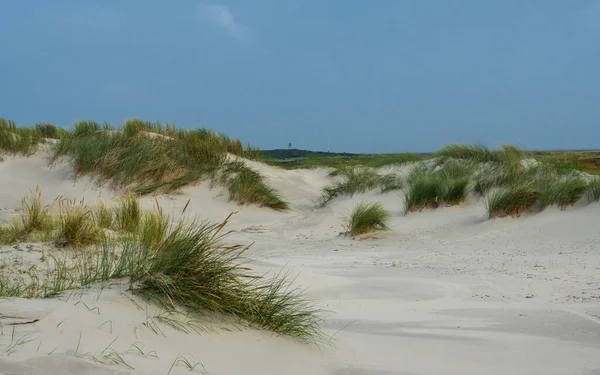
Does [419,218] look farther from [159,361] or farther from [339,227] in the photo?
[159,361]

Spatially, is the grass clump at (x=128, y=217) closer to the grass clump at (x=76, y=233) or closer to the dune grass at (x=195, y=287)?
the grass clump at (x=76, y=233)

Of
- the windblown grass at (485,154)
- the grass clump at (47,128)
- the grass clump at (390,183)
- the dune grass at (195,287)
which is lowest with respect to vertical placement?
the dune grass at (195,287)

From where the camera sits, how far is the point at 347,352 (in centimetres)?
317

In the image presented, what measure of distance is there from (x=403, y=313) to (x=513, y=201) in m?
5.26

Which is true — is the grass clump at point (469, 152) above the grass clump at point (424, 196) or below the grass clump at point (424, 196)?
above

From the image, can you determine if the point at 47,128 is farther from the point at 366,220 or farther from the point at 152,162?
the point at 366,220

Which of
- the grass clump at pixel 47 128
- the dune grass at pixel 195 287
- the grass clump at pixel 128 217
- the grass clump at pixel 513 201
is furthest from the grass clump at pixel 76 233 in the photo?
the grass clump at pixel 47 128

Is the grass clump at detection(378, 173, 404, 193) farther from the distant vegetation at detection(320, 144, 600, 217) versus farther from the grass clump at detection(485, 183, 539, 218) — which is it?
the grass clump at detection(485, 183, 539, 218)

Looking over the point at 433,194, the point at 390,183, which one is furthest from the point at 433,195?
the point at 390,183

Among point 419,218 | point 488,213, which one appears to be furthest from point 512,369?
point 419,218

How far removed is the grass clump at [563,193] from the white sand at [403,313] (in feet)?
0.57

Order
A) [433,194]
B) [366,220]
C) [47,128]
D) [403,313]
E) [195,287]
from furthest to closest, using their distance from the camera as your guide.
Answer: [47,128], [433,194], [366,220], [403,313], [195,287]

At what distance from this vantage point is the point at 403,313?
4152 mm

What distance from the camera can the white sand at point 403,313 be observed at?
2615 millimetres
